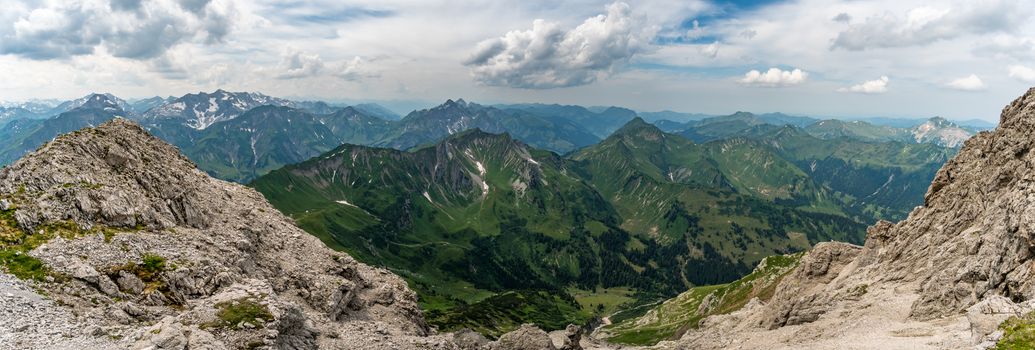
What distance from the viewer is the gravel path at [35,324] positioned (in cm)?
3309

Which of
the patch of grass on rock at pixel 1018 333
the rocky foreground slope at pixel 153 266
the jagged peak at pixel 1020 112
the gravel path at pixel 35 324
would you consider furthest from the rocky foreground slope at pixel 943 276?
the gravel path at pixel 35 324

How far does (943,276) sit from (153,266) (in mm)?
84619

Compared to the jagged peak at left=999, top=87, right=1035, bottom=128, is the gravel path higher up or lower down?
lower down

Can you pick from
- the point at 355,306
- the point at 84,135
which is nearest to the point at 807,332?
the point at 355,306

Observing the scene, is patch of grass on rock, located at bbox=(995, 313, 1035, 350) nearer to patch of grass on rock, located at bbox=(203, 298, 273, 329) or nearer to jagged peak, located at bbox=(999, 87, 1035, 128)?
jagged peak, located at bbox=(999, 87, 1035, 128)

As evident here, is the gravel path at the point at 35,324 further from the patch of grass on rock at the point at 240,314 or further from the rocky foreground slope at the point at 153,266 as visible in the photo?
the patch of grass on rock at the point at 240,314

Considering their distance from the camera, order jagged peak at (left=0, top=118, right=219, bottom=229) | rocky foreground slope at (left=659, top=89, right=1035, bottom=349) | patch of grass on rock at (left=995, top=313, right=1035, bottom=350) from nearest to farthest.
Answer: patch of grass on rock at (left=995, top=313, right=1035, bottom=350) → rocky foreground slope at (left=659, top=89, right=1035, bottom=349) → jagged peak at (left=0, top=118, right=219, bottom=229)

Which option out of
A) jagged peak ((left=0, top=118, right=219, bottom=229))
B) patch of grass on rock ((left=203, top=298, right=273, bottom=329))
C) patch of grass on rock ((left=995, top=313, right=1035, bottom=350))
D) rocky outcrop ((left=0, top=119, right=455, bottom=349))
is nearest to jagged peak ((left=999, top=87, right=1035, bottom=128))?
patch of grass on rock ((left=995, top=313, right=1035, bottom=350))

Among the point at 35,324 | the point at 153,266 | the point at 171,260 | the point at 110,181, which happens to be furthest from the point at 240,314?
the point at 110,181

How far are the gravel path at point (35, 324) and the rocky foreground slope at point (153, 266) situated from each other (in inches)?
2.9

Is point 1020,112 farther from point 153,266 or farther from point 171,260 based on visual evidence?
point 153,266

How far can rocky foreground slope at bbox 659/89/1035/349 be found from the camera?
45.7 m

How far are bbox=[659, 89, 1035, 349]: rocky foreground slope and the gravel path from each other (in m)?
63.4

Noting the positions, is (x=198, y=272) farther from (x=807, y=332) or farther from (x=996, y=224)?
(x=996, y=224)
